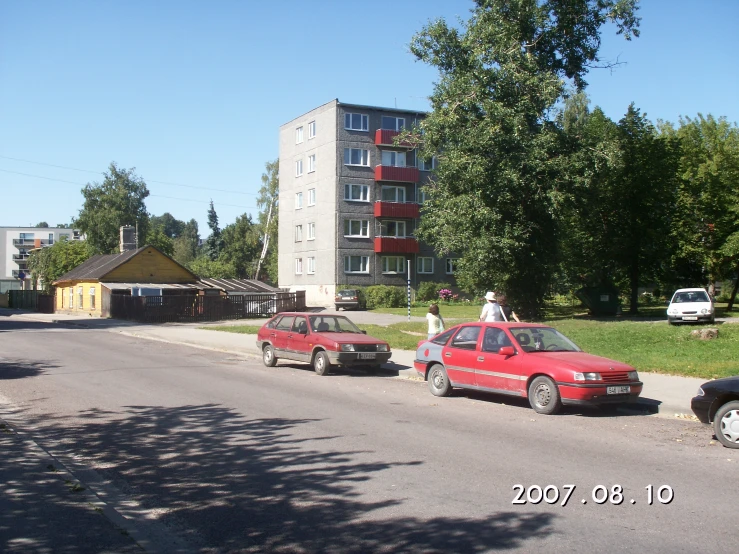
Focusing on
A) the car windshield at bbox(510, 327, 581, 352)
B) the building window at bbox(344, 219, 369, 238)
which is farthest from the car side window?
the building window at bbox(344, 219, 369, 238)

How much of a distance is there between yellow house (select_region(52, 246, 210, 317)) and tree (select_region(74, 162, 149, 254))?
2007 centimetres

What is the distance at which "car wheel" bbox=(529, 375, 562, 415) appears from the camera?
35.0 feet

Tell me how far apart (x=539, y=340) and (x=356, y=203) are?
4535cm

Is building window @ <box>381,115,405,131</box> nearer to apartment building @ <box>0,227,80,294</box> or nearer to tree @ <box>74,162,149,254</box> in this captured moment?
tree @ <box>74,162,149,254</box>

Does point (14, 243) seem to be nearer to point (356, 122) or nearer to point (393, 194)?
point (356, 122)

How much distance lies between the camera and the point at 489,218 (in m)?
30.0

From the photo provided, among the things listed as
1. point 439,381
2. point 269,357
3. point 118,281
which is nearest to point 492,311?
point 439,381

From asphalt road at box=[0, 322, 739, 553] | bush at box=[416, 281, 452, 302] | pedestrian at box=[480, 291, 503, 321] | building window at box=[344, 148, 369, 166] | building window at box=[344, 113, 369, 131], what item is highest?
building window at box=[344, 113, 369, 131]

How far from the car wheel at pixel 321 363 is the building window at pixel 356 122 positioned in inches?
1653

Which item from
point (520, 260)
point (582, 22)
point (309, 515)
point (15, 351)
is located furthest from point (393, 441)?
point (582, 22)

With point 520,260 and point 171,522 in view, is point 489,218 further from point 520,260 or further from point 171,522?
point 171,522

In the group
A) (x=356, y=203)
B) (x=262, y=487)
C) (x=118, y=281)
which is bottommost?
(x=262, y=487)

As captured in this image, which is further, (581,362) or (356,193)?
(356,193)

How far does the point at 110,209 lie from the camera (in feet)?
253
